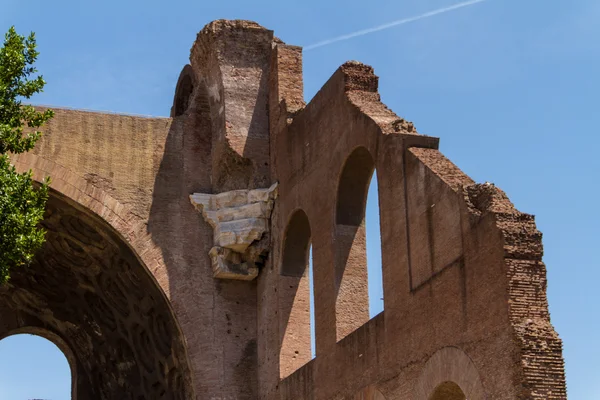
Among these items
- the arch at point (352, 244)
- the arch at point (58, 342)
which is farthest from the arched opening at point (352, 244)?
the arch at point (58, 342)

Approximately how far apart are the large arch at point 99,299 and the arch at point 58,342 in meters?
0.05

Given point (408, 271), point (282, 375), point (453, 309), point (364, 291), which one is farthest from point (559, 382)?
point (282, 375)

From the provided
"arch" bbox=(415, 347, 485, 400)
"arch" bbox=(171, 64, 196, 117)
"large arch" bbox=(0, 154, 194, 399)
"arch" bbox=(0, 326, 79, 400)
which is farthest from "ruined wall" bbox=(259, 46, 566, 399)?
"arch" bbox=(0, 326, 79, 400)

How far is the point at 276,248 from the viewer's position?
13797mm

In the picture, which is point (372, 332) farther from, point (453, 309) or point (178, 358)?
point (178, 358)

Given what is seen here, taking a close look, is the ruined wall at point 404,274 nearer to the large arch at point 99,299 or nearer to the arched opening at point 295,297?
the arched opening at point 295,297

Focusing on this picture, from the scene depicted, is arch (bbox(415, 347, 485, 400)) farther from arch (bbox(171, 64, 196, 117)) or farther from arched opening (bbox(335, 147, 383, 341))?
arch (bbox(171, 64, 196, 117))

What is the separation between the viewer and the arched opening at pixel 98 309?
46.6 ft

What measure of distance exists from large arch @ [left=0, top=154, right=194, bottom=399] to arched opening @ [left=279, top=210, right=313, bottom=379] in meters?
1.36

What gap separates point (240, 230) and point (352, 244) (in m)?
2.34

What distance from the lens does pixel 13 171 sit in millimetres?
10836

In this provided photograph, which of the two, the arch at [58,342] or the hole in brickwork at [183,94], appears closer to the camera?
the hole in brickwork at [183,94]

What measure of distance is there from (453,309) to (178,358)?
5458 millimetres

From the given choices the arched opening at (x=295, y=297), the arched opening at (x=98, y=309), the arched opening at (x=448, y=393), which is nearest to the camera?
the arched opening at (x=448, y=393)
